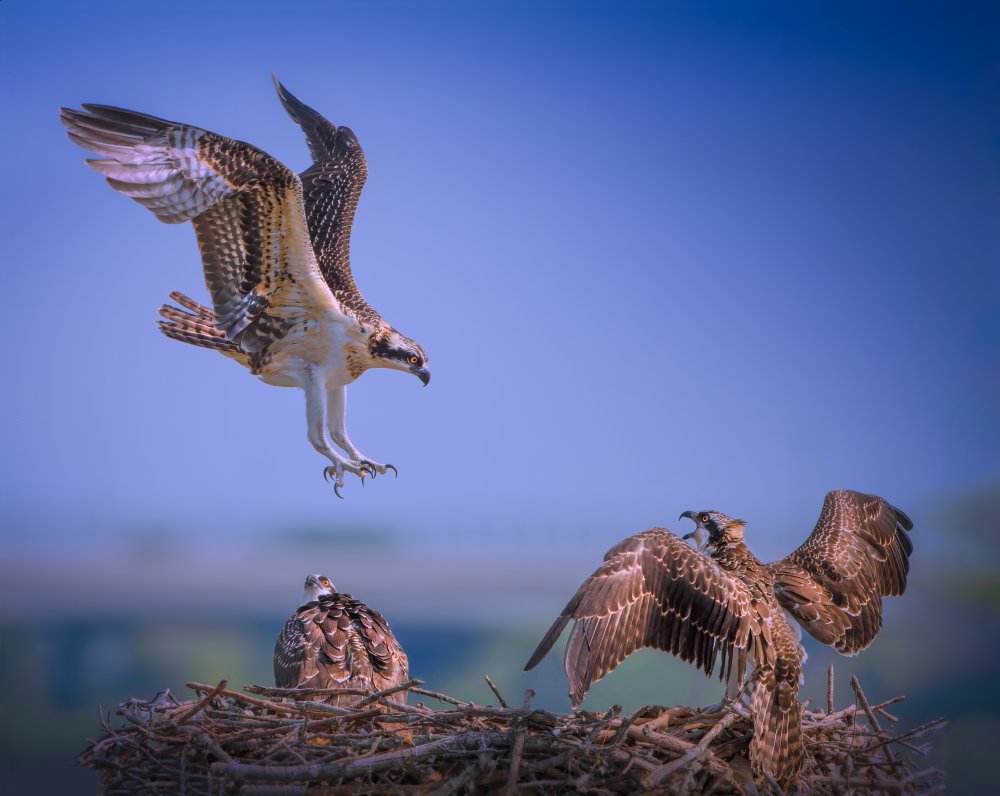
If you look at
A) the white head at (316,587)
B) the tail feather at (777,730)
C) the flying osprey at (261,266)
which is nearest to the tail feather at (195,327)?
the flying osprey at (261,266)

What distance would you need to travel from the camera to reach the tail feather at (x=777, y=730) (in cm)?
301

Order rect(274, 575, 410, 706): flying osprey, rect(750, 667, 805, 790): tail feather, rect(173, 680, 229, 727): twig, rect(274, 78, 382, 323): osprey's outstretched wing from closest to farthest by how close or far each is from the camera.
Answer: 1. rect(173, 680, 229, 727): twig
2. rect(750, 667, 805, 790): tail feather
3. rect(274, 575, 410, 706): flying osprey
4. rect(274, 78, 382, 323): osprey's outstretched wing

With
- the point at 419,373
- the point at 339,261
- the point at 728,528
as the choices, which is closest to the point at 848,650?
the point at 728,528

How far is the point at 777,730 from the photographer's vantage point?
3.08 metres

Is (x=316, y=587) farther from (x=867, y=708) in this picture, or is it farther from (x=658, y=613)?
(x=867, y=708)

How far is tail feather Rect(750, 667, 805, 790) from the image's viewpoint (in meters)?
3.01

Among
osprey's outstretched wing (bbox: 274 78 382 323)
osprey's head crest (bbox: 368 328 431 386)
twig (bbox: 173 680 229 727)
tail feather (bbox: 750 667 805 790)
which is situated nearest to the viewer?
twig (bbox: 173 680 229 727)

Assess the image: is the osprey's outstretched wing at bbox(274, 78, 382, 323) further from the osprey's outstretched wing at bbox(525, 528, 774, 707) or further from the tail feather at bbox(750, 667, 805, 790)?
the tail feather at bbox(750, 667, 805, 790)

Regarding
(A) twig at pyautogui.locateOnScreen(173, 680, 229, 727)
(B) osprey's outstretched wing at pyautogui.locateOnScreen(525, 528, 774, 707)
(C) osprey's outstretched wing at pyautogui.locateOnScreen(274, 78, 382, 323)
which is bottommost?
(A) twig at pyautogui.locateOnScreen(173, 680, 229, 727)

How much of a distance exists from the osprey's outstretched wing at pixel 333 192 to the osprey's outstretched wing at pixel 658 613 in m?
1.22

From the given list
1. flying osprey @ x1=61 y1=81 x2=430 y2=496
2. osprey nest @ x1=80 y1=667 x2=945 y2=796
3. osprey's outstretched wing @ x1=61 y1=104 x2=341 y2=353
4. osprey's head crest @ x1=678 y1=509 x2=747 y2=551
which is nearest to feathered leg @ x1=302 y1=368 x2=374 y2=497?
flying osprey @ x1=61 y1=81 x2=430 y2=496

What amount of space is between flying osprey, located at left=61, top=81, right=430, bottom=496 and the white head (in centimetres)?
53

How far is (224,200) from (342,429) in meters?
0.87

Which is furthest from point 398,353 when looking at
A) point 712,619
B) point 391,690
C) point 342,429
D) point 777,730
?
point 777,730
